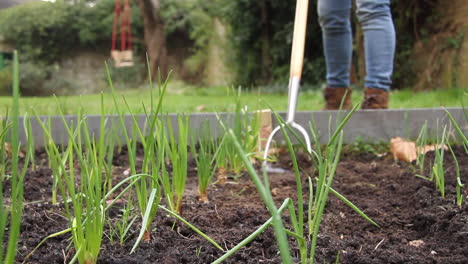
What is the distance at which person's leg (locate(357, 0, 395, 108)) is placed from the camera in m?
2.07

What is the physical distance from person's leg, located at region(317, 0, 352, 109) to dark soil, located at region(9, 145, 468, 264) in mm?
891

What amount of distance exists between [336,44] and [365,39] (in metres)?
0.19

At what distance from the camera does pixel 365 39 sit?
2.14m

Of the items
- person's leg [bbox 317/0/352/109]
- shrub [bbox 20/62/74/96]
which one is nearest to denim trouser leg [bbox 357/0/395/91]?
person's leg [bbox 317/0/352/109]

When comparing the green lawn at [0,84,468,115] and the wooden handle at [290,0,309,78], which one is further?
the green lawn at [0,84,468,115]

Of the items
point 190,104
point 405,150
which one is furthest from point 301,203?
point 190,104

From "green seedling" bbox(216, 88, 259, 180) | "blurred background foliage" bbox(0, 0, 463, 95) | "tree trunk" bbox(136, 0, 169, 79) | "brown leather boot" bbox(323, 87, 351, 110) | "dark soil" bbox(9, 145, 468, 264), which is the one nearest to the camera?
"dark soil" bbox(9, 145, 468, 264)

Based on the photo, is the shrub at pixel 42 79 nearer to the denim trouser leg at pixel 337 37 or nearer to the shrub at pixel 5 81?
the shrub at pixel 5 81

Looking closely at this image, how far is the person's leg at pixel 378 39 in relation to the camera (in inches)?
81.4

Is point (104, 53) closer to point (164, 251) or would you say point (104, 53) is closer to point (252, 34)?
point (252, 34)

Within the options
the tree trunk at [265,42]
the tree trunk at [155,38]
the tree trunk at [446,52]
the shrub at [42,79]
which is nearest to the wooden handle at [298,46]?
the tree trunk at [446,52]

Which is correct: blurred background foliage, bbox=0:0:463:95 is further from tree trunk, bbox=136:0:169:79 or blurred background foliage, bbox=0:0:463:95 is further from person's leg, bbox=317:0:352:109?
person's leg, bbox=317:0:352:109

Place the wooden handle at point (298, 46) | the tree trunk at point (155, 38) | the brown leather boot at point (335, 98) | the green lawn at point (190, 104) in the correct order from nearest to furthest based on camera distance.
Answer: the wooden handle at point (298, 46) < the green lawn at point (190, 104) < the brown leather boot at point (335, 98) < the tree trunk at point (155, 38)

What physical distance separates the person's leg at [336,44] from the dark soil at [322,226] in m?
0.89
